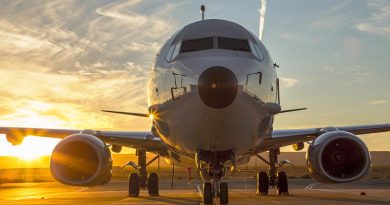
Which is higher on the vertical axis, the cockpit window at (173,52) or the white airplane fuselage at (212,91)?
the cockpit window at (173,52)

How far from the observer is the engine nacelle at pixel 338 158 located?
12.0 meters

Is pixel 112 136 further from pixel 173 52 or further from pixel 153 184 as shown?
pixel 173 52

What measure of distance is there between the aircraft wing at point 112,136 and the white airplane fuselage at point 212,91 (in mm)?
4473

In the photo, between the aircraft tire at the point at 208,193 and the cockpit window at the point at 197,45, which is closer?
the cockpit window at the point at 197,45

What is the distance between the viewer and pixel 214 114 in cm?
901

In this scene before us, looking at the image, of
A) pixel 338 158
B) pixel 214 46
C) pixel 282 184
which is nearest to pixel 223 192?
pixel 338 158

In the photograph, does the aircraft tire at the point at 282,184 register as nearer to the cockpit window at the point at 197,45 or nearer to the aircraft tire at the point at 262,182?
the aircraft tire at the point at 262,182

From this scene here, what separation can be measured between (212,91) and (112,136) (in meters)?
8.05

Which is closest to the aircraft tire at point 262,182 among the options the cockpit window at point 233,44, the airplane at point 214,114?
the airplane at point 214,114

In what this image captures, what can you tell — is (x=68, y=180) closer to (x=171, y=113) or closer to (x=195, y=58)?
(x=171, y=113)

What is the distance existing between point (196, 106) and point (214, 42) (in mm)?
1620

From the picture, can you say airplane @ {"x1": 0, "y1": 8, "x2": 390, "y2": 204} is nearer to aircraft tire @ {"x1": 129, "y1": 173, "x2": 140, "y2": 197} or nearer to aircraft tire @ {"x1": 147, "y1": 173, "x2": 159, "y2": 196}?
aircraft tire @ {"x1": 129, "y1": 173, "x2": 140, "y2": 197}

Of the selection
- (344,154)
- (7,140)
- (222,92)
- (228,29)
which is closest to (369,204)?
(344,154)

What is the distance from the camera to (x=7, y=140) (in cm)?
1748
